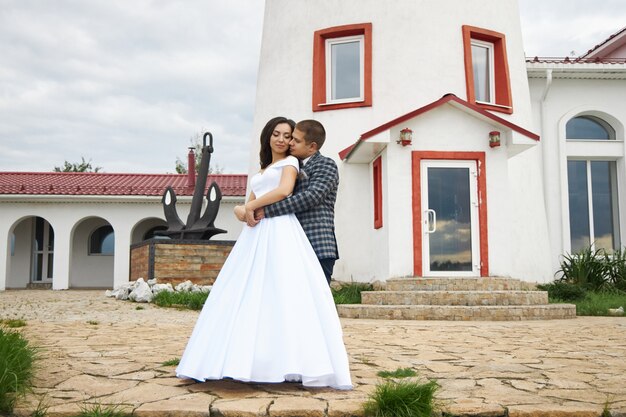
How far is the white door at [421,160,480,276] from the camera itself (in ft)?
34.7

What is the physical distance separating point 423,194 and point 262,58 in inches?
221

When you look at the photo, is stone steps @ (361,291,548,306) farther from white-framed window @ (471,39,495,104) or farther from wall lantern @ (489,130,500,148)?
white-framed window @ (471,39,495,104)

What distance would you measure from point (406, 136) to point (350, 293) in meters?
2.94

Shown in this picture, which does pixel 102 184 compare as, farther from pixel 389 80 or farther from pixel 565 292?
pixel 565 292

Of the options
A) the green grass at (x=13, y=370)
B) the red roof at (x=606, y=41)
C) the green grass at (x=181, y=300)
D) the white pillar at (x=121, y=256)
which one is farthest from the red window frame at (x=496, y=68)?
the white pillar at (x=121, y=256)

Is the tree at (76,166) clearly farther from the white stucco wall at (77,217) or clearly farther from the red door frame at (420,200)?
the red door frame at (420,200)

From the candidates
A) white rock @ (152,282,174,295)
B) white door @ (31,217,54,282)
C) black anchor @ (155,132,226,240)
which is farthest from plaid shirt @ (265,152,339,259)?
white door @ (31,217,54,282)

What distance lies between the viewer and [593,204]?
48.0 feet

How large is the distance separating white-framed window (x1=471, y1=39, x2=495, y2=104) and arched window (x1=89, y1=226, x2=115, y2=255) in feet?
45.9

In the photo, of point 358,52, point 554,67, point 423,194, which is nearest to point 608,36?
point 554,67

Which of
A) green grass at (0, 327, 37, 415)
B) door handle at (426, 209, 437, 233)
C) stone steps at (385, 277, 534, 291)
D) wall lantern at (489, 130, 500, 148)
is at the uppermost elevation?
wall lantern at (489, 130, 500, 148)

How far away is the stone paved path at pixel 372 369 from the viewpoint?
3301 mm

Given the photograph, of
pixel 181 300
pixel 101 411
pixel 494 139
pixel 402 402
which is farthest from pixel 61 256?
pixel 402 402

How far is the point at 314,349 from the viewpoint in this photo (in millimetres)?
3631
